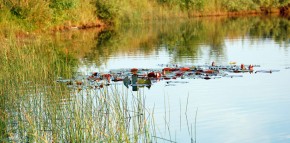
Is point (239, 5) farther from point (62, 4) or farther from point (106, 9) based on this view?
point (62, 4)

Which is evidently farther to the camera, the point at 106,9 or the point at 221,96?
the point at 106,9

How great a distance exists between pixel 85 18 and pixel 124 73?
66.8ft

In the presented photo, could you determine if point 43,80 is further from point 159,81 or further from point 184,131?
point 159,81

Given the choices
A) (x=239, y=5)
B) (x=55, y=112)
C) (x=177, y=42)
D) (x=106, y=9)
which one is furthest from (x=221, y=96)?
(x=239, y=5)

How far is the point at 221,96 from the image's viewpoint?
10.6 m

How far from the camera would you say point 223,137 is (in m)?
7.91

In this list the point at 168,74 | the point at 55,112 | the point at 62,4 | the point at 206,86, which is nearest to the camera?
the point at 55,112

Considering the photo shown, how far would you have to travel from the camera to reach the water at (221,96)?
8.13 m

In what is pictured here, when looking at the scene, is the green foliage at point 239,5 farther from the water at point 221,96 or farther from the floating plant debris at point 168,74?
the floating plant debris at point 168,74

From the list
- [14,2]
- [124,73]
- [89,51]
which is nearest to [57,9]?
[14,2]

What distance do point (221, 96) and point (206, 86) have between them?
109cm

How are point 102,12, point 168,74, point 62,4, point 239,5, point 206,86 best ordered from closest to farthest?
point 206,86 → point 168,74 → point 62,4 → point 102,12 → point 239,5

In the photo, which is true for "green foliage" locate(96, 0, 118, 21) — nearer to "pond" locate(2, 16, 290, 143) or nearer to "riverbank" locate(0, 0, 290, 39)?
"riverbank" locate(0, 0, 290, 39)

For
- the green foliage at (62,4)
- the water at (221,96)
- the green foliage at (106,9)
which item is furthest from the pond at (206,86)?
the green foliage at (106,9)
